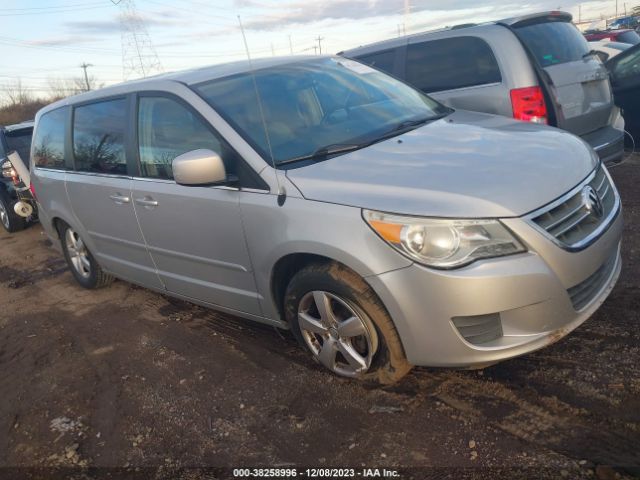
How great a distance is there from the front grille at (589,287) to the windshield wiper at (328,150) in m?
1.40

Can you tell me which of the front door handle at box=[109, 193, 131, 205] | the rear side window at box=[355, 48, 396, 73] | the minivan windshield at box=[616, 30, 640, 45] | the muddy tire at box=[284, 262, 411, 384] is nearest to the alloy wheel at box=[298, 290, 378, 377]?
the muddy tire at box=[284, 262, 411, 384]

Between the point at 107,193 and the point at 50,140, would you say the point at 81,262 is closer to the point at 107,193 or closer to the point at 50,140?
the point at 50,140

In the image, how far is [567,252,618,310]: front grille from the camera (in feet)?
8.70

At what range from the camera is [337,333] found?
9.73 feet

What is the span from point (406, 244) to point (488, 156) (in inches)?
29.4

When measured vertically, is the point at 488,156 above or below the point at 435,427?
above

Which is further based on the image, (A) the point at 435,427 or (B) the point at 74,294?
(B) the point at 74,294

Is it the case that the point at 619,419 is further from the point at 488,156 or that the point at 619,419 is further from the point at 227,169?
the point at 227,169

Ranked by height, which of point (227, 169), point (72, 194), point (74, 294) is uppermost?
point (227, 169)

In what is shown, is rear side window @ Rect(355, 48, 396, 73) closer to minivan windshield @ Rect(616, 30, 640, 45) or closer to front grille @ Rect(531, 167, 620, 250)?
front grille @ Rect(531, 167, 620, 250)

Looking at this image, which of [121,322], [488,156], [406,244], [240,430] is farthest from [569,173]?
[121,322]

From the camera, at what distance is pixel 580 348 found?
3076 mm

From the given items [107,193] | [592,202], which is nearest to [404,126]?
[592,202]

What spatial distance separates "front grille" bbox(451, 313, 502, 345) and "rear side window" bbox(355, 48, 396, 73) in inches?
178
